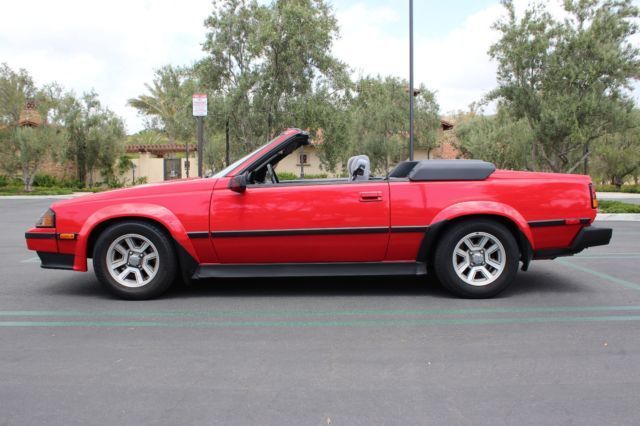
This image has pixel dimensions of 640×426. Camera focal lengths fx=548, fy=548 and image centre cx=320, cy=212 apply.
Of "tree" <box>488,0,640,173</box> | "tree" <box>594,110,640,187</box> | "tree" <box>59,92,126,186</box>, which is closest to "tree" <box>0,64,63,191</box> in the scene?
"tree" <box>59,92,126,186</box>

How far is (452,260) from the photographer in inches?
198

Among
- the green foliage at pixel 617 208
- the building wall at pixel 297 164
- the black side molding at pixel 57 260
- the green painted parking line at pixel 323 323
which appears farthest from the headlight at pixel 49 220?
the building wall at pixel 297 164

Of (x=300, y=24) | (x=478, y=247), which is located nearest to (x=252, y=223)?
(x=478, y=247)

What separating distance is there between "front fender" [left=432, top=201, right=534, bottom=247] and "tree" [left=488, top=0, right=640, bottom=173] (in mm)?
12939

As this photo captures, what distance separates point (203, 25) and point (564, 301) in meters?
20.1

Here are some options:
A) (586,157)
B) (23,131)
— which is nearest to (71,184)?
(23,131)

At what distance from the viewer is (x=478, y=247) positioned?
16.6 ft

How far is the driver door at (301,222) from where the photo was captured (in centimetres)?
497

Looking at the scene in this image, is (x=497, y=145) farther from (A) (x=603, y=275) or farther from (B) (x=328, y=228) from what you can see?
(B) (x=328, y=228)

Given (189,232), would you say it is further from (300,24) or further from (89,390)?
(300,24)

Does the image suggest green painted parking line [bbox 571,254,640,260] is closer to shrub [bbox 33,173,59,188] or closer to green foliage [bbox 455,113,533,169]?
green foliage [bbox 455,113,533,169]

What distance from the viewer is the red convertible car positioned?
4.98 m

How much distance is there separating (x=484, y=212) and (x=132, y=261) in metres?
3.26

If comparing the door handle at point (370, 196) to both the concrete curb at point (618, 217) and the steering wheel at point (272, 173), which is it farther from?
the concrete curb at point (618, 217)
